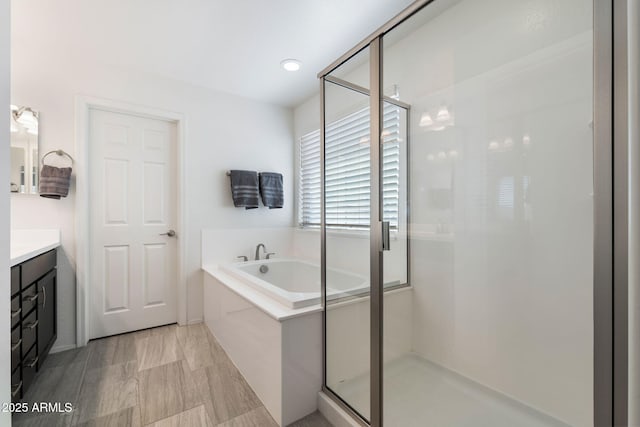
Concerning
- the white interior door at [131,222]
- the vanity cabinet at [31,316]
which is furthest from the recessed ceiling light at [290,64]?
the vanity cabinet at [31,316]

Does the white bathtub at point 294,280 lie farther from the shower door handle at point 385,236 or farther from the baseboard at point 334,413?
the baseboard at point 334,413

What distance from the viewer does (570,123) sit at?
44.1 inches

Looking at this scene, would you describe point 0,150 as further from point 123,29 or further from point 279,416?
point 123,29

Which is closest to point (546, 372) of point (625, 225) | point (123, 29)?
point (625, 225)

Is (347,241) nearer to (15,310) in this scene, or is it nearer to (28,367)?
(15,310)

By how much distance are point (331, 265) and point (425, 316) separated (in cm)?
A: 62

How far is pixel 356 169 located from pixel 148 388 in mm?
1874

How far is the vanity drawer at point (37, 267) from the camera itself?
1.63 meters

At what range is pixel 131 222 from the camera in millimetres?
2695

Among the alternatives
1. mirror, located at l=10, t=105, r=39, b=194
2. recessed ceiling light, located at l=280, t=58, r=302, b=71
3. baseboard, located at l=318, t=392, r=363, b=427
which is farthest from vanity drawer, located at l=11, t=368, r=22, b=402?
recessed ceiling light, located at l=280, t=58, r=302, b=71

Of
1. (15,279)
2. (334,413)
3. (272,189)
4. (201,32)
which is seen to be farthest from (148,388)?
(201,32)

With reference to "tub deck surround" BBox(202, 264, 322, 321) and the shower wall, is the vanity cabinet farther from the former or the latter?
the shower wall

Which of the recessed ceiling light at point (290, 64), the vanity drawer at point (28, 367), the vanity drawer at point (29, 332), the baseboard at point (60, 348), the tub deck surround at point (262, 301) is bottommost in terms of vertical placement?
the baseboard at point (60, 348)

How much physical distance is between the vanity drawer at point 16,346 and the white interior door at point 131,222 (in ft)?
3.45
